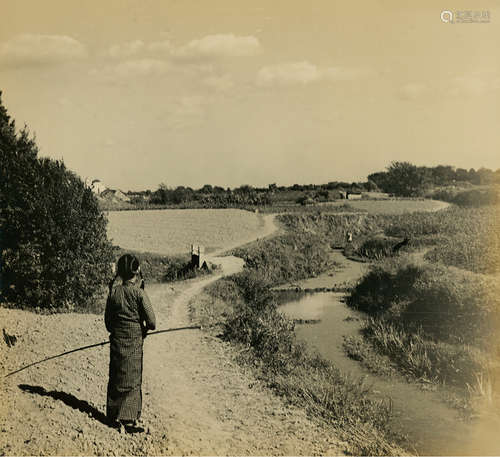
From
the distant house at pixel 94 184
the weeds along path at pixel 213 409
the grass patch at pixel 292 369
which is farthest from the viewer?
the distant house at pixel 94 184

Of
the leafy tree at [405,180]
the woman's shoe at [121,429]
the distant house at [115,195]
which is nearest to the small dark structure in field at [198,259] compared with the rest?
the distant house at [115,195]

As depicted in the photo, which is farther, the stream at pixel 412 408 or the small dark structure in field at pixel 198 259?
the small dark structure in field at pixel 198 259

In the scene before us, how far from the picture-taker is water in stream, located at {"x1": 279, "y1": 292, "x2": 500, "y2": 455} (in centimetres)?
675

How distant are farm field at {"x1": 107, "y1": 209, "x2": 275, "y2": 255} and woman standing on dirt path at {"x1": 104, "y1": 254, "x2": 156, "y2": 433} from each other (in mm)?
7952

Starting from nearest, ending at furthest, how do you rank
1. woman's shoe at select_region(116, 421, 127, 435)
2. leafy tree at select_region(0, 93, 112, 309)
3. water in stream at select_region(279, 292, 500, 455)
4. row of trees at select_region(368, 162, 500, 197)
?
1. woman's shoe at select_region(116, 421, 127, 435)
2. water in stream at select_region(279, 292, 500, 455)
3. leafy tree at select_region(0, 93, 112, 309)
4. row of trees at select_region(368, 162, 500, 197)

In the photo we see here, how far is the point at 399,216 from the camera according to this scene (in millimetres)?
14141

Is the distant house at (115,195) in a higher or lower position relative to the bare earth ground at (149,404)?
higher

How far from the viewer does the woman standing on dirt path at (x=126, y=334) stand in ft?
16.5

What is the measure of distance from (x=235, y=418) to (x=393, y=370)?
175 inches

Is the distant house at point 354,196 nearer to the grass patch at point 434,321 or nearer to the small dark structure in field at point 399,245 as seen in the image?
the small dark structure in field at point 399,245

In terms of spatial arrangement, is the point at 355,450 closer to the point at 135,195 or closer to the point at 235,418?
the point at 235,418

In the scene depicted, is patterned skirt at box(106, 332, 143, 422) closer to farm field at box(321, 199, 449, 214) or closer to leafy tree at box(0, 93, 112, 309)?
leafy tree at box(0, 93, 112, 309)

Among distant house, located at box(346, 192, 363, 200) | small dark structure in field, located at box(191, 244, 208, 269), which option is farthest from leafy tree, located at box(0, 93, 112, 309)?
distant house, located at box(346, 192, 363, 200)

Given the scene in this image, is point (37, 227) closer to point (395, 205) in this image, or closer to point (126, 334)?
point (126, 334)
